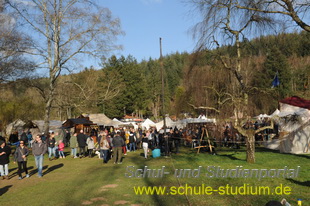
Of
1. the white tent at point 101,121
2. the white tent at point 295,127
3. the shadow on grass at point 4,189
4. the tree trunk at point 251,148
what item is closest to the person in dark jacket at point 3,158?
the shadow on grass at point 4,189

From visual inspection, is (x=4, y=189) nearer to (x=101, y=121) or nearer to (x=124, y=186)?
(x=124, y=186)

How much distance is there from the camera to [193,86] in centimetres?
3356

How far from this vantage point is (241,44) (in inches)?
566

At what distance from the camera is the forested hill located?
1484cm

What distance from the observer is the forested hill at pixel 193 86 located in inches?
584

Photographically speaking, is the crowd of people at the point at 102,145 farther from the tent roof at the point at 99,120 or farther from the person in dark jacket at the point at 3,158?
the tent roof at the point at 99,120

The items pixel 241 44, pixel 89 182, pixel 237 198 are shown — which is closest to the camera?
pixel 237 198

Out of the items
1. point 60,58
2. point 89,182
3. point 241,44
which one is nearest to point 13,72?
point 60,58

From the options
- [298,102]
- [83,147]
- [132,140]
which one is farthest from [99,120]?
[298,102]

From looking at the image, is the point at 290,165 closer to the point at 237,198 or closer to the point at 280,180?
the point at 280,180

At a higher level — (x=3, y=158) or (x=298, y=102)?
(x=298, y=102)

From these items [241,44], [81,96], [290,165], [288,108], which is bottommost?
[290,165]

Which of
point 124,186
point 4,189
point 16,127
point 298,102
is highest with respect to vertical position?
point 298,102

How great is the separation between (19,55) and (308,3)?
18426 mm
